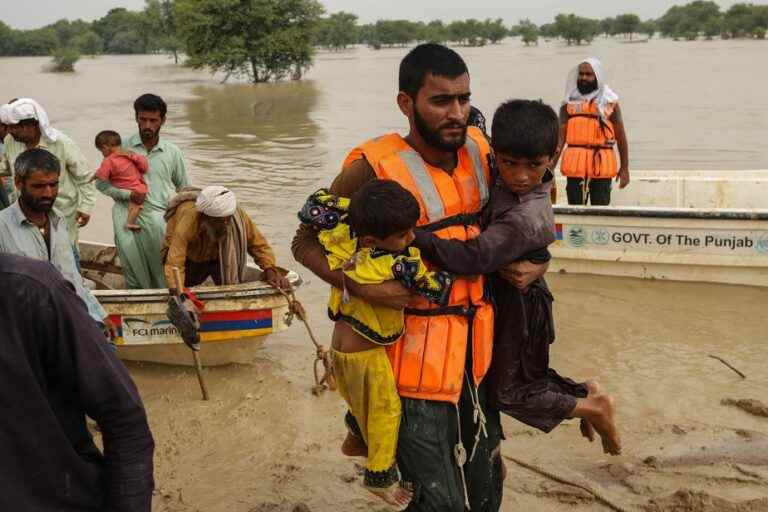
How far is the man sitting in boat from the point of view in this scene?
4887mm

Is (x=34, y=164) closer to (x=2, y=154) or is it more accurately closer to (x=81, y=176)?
(x=81, y=176)

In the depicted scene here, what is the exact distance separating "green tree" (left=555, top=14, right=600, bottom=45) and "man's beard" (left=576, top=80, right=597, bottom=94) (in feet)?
241

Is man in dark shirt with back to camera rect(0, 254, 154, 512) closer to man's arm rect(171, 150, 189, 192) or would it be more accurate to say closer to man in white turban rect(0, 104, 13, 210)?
man in white turban rect(0, 104, 13, 210)

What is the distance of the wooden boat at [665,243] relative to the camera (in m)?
6.78

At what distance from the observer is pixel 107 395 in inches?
64.6

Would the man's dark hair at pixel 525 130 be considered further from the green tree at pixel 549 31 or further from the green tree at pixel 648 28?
the green tree at pixel 648 28

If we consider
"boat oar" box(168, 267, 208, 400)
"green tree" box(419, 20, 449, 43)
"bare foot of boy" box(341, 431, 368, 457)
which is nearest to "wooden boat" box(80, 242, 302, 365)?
"boat oar" box(168, 267, 208, 400)

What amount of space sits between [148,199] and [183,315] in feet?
3.53

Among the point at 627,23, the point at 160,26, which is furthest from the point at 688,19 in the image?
the point at 160,26

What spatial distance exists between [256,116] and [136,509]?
22.2 metres

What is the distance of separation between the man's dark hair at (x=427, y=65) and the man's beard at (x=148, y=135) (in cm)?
348

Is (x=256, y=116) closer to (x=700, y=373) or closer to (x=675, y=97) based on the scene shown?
(x=675, y=97)

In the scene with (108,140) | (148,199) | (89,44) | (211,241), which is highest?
(89,44)

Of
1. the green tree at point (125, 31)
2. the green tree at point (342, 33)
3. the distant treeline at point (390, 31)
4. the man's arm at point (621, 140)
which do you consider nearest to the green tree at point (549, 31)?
the distant treeline at point (390, 31)
